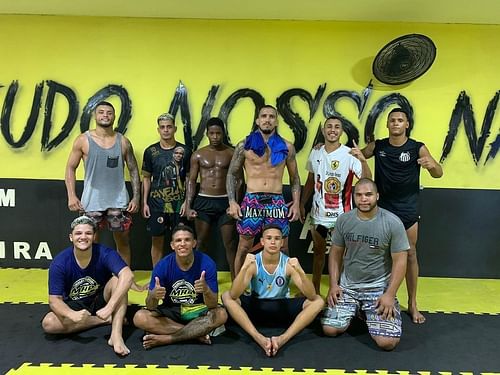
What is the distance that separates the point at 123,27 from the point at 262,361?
11.8 feet

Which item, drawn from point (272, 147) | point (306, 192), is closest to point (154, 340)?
point (272, 147)

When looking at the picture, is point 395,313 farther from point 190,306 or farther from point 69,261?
point 69,261

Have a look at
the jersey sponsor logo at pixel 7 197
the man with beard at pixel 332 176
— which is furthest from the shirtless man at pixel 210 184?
the jersey sponsor logo at pixel 7 197

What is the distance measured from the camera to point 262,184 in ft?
13.3

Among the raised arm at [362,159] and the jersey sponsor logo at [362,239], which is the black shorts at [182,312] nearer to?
the jersey sponsor logo at [362,239]

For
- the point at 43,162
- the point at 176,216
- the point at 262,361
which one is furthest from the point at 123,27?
the point at 262,361

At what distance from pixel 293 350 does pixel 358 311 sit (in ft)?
2.24

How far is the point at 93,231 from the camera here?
3.42 meters

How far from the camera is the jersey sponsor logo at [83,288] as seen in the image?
134 inches

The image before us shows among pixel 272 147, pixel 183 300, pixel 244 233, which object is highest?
pixel 272 147

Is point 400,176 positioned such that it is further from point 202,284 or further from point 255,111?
point 202,284

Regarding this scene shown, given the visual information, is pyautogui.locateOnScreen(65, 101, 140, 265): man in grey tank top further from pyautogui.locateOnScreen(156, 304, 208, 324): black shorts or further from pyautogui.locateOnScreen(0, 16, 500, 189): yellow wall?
pyautogui.locateOnScreen(156, 304, 208, 324): black shorts

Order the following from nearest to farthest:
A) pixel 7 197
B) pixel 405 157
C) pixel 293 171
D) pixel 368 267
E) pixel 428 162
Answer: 1. pixel 368 267
2. pixel 428 162
3. pixel 405 157
4. pixel 293 171
5. pixel 7 197

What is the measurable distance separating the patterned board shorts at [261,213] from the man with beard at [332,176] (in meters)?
0.34
